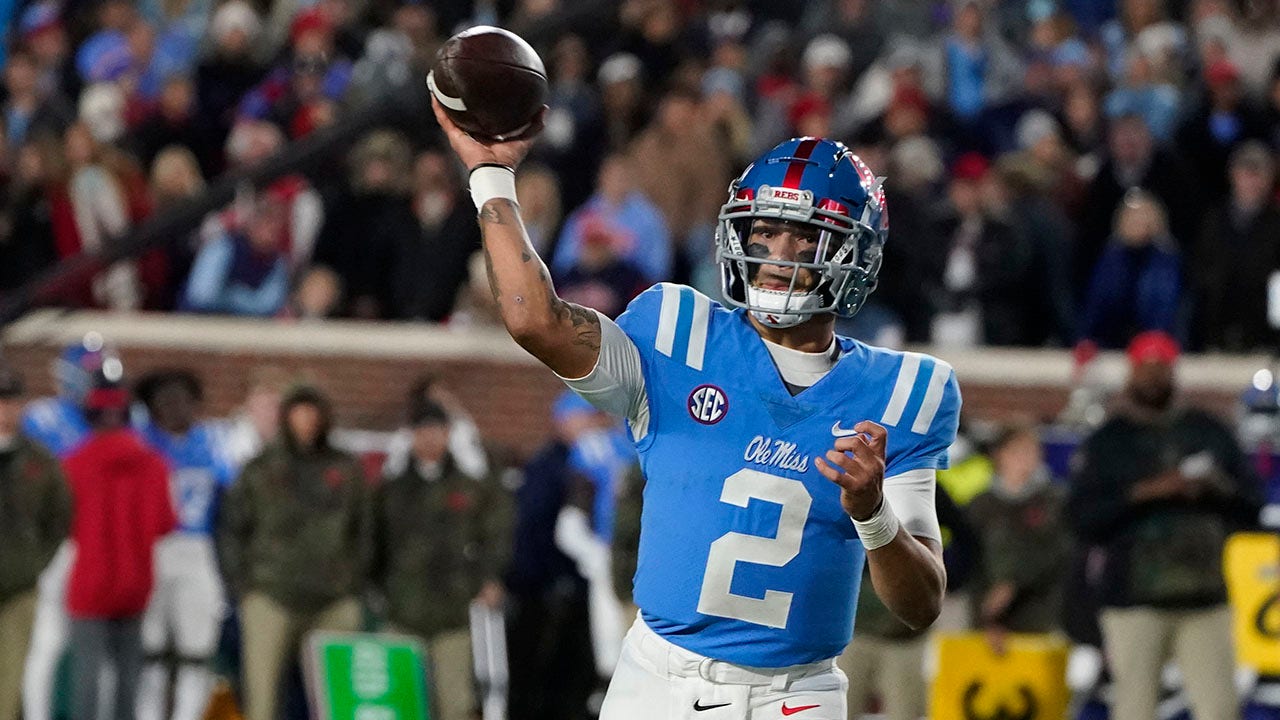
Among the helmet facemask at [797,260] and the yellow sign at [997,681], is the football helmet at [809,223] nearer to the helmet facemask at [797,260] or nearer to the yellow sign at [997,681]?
the helmet facemask at [797,260]

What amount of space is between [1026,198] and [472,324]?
301cm

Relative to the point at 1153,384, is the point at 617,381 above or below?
below

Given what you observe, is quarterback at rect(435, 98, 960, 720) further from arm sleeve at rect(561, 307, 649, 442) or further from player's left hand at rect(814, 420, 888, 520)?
player's left hand at rect(814, 420, 888, 520)

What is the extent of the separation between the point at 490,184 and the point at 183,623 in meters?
6.31

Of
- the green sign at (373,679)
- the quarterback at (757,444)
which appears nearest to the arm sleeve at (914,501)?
the quarterback at (757,444)

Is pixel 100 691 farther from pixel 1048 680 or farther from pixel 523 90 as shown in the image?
pixel 523 90

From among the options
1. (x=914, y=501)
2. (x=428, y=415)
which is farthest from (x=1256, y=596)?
(x=914, y=501)

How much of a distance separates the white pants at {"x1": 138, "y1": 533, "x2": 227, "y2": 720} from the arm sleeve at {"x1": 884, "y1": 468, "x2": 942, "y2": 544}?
6152 millimetres

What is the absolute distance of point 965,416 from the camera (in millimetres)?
10070

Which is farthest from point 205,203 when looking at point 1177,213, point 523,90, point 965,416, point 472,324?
point 523,90

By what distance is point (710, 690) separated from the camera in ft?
12.8

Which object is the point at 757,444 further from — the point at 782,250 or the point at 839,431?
the point at 782,250

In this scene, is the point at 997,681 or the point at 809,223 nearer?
the point at 809,223

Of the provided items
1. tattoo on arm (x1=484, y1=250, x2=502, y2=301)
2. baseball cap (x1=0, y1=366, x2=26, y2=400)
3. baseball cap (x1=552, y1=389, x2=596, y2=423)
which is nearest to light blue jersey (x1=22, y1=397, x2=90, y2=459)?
baseball cap (x1=0, y1=366, x2=26, y2=400)
